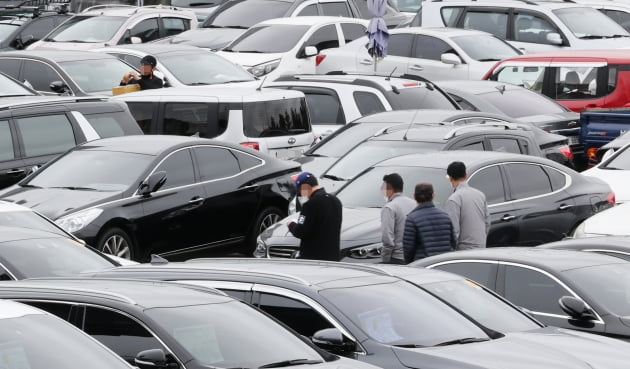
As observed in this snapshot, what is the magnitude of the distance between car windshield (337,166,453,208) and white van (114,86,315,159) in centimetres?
319

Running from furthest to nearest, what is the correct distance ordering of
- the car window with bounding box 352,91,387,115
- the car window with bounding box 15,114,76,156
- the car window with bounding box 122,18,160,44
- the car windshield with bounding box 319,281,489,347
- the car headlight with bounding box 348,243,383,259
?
the car window with bounding box 122,18,160,44
the car window with bounding box 352,91,387,115
the car window with bounding box 15,114,76,156
the car headlight with bounding box 348,243,383,259
the car windshield with bounding box 319,281,489,347

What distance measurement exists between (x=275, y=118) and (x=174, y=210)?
369 centimetres

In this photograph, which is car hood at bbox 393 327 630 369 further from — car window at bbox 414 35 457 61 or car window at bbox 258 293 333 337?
car window at bbox 414 35 457 61

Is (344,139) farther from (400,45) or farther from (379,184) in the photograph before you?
(400,45)

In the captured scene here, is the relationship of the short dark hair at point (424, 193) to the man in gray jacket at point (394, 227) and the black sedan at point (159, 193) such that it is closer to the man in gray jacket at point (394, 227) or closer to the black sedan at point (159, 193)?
the man in gray jacket at point (394, 227)

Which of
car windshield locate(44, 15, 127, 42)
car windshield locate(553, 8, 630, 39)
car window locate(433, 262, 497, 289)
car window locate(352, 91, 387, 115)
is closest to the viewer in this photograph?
car window locate(433, 262, 497, 289)

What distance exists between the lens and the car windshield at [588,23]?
86.4ft

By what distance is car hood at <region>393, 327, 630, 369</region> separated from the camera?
8.47 meters

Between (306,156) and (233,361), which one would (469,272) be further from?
(306,156)

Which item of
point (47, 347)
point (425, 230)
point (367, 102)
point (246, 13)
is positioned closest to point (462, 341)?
point (47, 347)

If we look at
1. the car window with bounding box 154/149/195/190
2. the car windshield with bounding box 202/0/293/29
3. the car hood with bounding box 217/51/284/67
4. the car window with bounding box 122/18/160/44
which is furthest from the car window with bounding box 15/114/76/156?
the car windshield with bounding box 202/0/293/29

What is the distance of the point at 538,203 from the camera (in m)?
15.5

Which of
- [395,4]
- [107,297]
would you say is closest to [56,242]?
[107,297]

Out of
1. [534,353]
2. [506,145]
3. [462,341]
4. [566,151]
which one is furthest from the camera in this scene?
[566,151]
